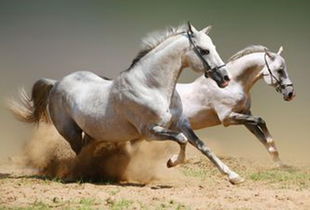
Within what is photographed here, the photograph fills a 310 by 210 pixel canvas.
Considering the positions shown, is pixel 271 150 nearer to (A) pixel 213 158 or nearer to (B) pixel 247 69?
(B) pixel 247 69

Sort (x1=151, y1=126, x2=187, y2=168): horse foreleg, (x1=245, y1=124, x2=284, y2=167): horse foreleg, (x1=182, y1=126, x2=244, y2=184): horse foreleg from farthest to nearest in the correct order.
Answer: (x1=245, y1=124, x2=284, y2=167): horse foreleg < (x1=182, y1=126, x2=244, y2=184): horse foreleg < (x1=151, y1=126, x2=187, y2=168): horse foreleg

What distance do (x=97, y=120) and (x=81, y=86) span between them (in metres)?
0.53

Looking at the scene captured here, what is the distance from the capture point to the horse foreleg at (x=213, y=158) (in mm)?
5617

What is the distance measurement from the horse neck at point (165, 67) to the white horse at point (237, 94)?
1.54m

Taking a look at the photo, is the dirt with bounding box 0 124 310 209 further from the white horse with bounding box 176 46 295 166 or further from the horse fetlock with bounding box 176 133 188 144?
the white horse with bounding box 176 46 295 166

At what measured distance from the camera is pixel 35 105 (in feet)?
23.5

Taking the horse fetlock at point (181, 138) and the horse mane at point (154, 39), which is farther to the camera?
the horse mane at point (154, 39)

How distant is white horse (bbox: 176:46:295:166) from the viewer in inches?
284

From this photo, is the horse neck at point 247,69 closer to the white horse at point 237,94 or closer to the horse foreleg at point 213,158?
the white horse at point 237,94

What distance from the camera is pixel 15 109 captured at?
23.6 ft

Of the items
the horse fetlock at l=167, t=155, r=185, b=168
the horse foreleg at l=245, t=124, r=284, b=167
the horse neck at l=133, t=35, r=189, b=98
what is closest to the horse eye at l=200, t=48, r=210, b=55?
the horse neck at l=133, t=35, r=189, b=98

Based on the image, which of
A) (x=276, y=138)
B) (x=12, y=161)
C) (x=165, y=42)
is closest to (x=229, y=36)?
(x=276, y=138)

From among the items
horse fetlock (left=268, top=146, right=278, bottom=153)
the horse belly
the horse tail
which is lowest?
horse fetlock (left=268, top=146, right=278, bottom=153)

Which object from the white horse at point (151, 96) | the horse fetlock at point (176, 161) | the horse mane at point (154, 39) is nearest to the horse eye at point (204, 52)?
the white horse at point (151, 96)
